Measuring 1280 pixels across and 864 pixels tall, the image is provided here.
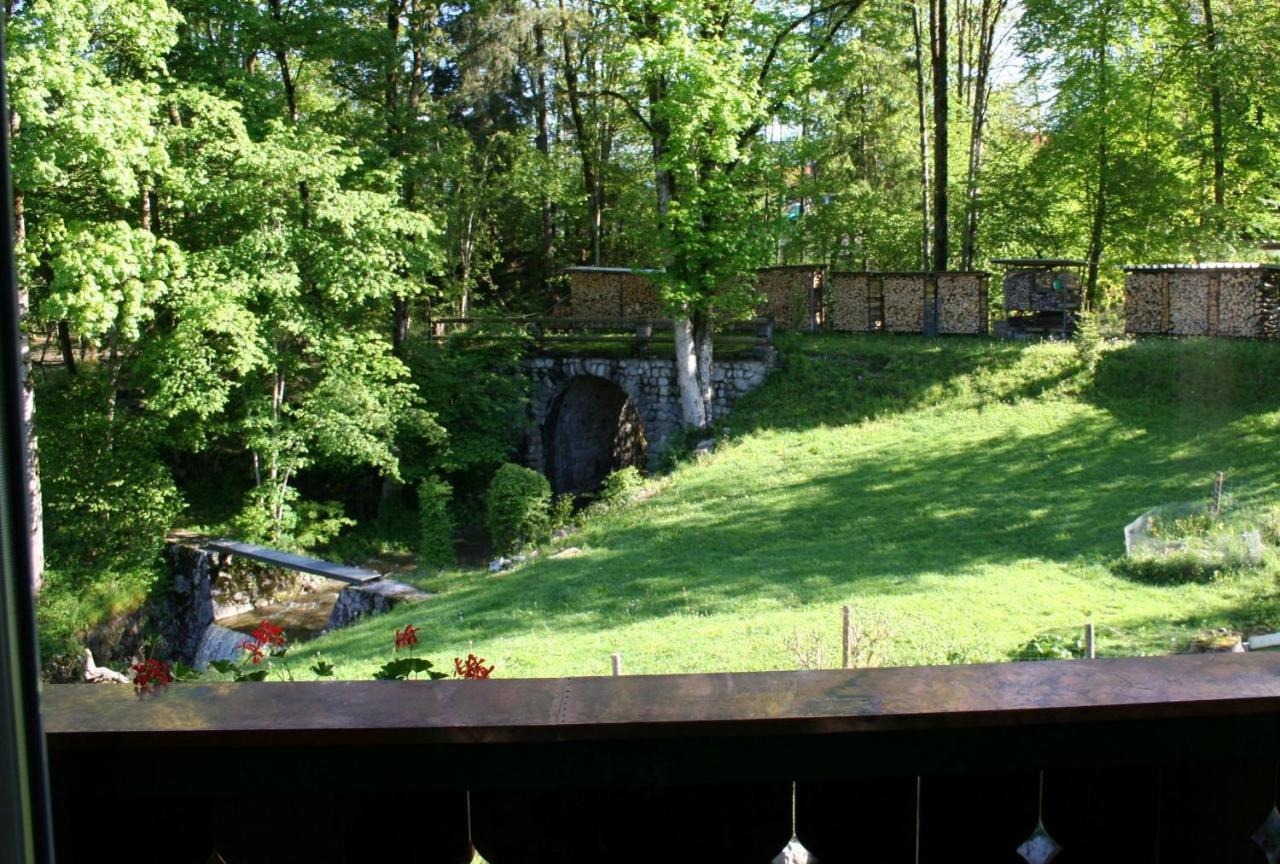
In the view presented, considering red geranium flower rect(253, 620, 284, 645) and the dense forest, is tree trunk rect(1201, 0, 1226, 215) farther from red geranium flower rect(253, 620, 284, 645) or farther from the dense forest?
red geranium flower rect(253, 620, 284, 645)

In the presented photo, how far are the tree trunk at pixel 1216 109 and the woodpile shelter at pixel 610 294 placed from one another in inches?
471

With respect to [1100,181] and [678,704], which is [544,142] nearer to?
[1100,181]

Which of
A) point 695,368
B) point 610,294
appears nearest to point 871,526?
point 695,368

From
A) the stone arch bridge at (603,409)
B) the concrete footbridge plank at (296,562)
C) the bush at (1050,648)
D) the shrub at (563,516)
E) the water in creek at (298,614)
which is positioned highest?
the stone arch bridge at (603,409)

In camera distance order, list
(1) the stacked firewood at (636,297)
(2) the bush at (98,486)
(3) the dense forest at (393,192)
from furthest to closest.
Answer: (1) the stacked firewood at (636,297)
(2) the bush at (98,486)
(3) the dense forest at (393,192)

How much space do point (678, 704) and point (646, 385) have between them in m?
22.6

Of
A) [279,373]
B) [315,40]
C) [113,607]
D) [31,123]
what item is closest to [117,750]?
[31,123]

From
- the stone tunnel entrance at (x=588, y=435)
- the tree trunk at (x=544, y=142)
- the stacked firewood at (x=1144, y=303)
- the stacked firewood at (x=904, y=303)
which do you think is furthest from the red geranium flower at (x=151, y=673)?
the tree trunk at (x=544, y=142)

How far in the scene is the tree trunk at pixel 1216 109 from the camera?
21.8 meters

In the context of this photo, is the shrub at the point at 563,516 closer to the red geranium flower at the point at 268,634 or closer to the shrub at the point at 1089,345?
the shrub at the point at 1089,345

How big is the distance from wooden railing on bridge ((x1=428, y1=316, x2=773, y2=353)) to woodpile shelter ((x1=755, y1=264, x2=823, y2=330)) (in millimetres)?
1559

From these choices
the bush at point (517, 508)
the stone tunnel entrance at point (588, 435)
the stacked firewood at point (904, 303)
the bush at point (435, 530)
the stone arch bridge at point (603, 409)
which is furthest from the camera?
the stone tunnel entrance at point (588, 435)

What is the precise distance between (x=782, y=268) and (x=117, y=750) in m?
25.3

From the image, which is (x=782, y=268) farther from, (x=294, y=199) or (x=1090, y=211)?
(x=294, y=199)
